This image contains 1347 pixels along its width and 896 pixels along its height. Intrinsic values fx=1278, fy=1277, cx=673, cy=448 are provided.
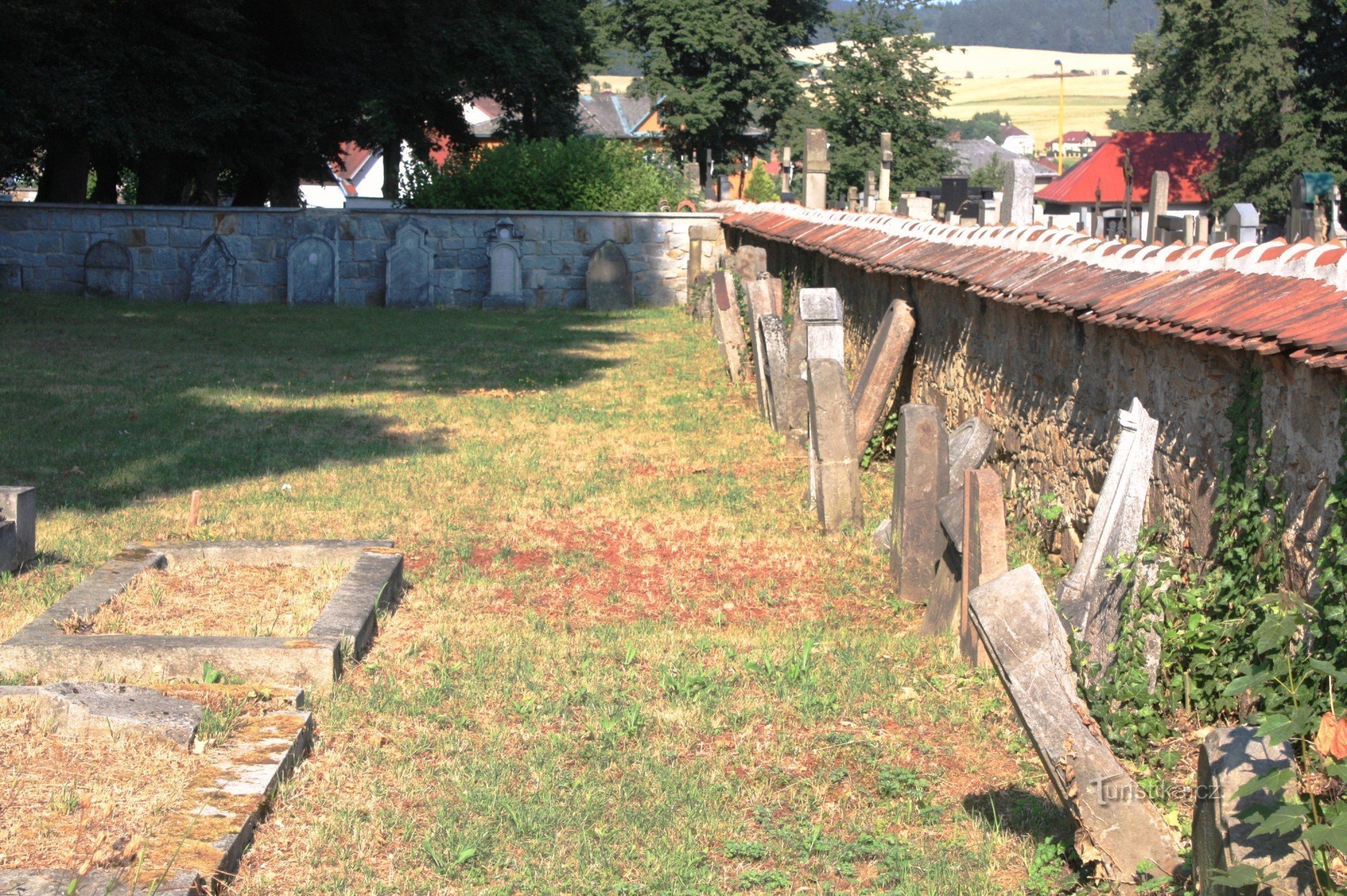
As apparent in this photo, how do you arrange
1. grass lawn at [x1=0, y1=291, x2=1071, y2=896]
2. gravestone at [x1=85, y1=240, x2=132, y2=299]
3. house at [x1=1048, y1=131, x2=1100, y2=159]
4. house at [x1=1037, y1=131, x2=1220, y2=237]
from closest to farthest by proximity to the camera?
1. grass lawn at [x1=0, y1=291, x2=1071, y2=896]
2. gravestone at [x1=85, y1=240, x2=132, y2=299]
3. house at [x1=1037, y1=131, x2=1220, y2=237]
4. house at [x1=1048, y1=131, x2=1100, y2=159]

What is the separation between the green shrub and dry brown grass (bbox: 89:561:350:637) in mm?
15240

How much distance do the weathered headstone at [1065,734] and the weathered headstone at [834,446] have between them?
11.4ft

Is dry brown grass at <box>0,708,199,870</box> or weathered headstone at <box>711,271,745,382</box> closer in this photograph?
dry brown grass at <box>0,708,199,870</box>

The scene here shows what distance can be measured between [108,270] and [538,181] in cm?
673

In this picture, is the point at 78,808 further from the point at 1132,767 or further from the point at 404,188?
the point at 404,188

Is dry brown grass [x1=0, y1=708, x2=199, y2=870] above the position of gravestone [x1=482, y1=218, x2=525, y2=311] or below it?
below

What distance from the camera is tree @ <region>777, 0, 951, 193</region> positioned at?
1639 inches

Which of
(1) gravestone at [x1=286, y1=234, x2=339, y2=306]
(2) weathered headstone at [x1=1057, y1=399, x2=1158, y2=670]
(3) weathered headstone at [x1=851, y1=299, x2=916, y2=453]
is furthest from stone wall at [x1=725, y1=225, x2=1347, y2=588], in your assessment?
(1) gravestone at [x1=286, y1=234, x2=339, y2=306]

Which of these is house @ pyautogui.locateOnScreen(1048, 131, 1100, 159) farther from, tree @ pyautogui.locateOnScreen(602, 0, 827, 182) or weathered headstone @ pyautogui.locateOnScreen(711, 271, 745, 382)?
weathered headstone @ pyautogui.locateOnScreen(711, 271, 745, 382)

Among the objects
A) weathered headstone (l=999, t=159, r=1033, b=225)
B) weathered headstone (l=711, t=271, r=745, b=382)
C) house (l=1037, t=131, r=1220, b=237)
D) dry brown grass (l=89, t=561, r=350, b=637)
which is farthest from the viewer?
house (l=1037, t=131, r=1220, b=237)

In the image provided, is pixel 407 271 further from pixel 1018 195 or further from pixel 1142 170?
pixel 1142 170

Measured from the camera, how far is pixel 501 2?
26.3 m

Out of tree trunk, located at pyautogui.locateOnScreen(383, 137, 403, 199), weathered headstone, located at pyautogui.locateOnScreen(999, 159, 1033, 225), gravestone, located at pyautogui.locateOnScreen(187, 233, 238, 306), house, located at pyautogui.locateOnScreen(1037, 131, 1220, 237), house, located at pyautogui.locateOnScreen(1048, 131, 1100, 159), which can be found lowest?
gravestone, located at pyautogui.locateOnScreen(187, 233, 238, 306)

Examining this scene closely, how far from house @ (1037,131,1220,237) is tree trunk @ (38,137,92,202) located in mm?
30061
